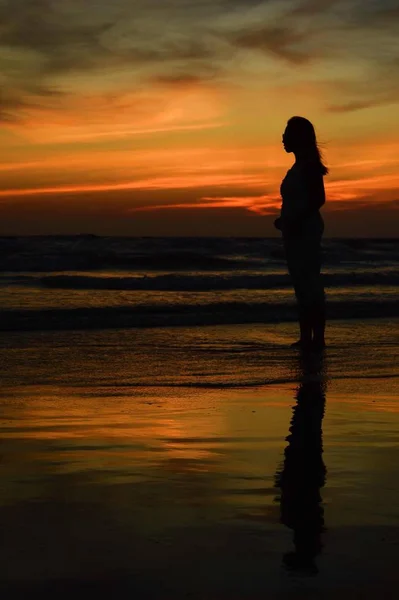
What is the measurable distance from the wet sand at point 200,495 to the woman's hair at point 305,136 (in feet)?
8.26

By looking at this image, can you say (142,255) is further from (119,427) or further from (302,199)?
(119,427)

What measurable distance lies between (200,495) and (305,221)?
4877 millimetres

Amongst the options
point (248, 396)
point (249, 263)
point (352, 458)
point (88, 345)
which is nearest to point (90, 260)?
point (249, 263)

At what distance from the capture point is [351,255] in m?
38.3

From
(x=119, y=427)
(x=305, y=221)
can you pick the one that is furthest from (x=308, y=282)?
(x=119, y=427)

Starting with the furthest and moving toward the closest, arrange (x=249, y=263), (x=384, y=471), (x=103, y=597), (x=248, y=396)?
Answer: (x=249, y=263) → (x=248, y=396) → (x=384, y=471) → (x=103, y=597)

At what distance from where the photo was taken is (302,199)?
795cm

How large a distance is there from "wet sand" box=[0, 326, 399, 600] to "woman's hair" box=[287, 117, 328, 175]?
8.26 feet

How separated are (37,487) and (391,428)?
2.10 m

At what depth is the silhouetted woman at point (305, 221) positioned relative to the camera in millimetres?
7879

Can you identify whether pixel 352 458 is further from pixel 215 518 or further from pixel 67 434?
pixel 67 434

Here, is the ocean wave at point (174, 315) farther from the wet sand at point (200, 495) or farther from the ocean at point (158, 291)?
the wet sand at point (200, 495)

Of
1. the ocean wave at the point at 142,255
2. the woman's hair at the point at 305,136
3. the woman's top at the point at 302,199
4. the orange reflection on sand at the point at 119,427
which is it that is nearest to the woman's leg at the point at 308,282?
the woman's top at the point at 302,199

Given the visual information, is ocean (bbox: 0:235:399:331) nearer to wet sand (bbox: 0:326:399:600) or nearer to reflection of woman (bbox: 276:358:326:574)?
wet sand (bbox: 0:326:399:600)
